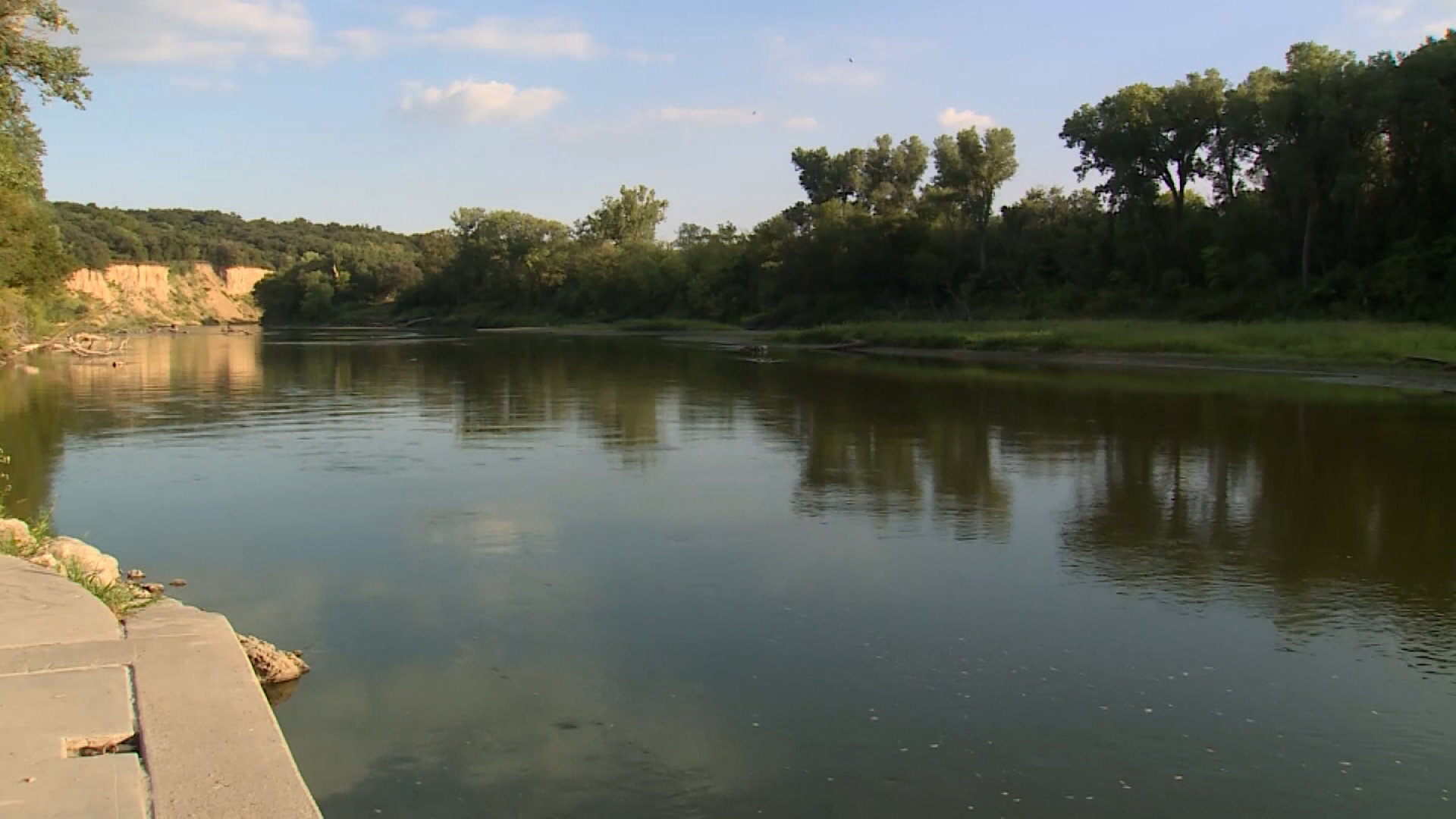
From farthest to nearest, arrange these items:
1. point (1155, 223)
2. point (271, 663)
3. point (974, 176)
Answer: point (974, 176)
point (1155, 223)
point (271, 663)

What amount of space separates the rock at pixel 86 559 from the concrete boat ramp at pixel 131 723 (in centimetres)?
146

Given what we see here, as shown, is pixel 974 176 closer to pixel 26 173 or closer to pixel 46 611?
pixel 26 173

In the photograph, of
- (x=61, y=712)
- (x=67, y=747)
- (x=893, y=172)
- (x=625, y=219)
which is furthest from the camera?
(x=625, y=219)

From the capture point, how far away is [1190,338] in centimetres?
4641

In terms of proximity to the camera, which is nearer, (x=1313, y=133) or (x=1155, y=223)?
(x=1313, y=133)

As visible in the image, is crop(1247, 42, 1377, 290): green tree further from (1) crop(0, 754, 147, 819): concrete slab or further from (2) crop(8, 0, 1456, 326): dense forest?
(1) crop(0, 754, 147, 819): concrete slab

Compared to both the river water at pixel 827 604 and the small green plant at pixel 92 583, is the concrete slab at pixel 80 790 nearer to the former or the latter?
the river water at pixel 827 604

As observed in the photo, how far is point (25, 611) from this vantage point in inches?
317

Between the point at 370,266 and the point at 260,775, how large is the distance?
170 metres

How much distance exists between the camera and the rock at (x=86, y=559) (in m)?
9.96

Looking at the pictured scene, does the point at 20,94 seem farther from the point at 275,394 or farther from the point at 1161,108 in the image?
the point at 1161,108

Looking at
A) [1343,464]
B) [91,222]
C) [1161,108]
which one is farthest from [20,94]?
[91,222]

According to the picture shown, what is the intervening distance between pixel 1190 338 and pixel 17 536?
43.6 meters

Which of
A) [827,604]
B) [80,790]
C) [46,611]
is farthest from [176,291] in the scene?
[80,790]
